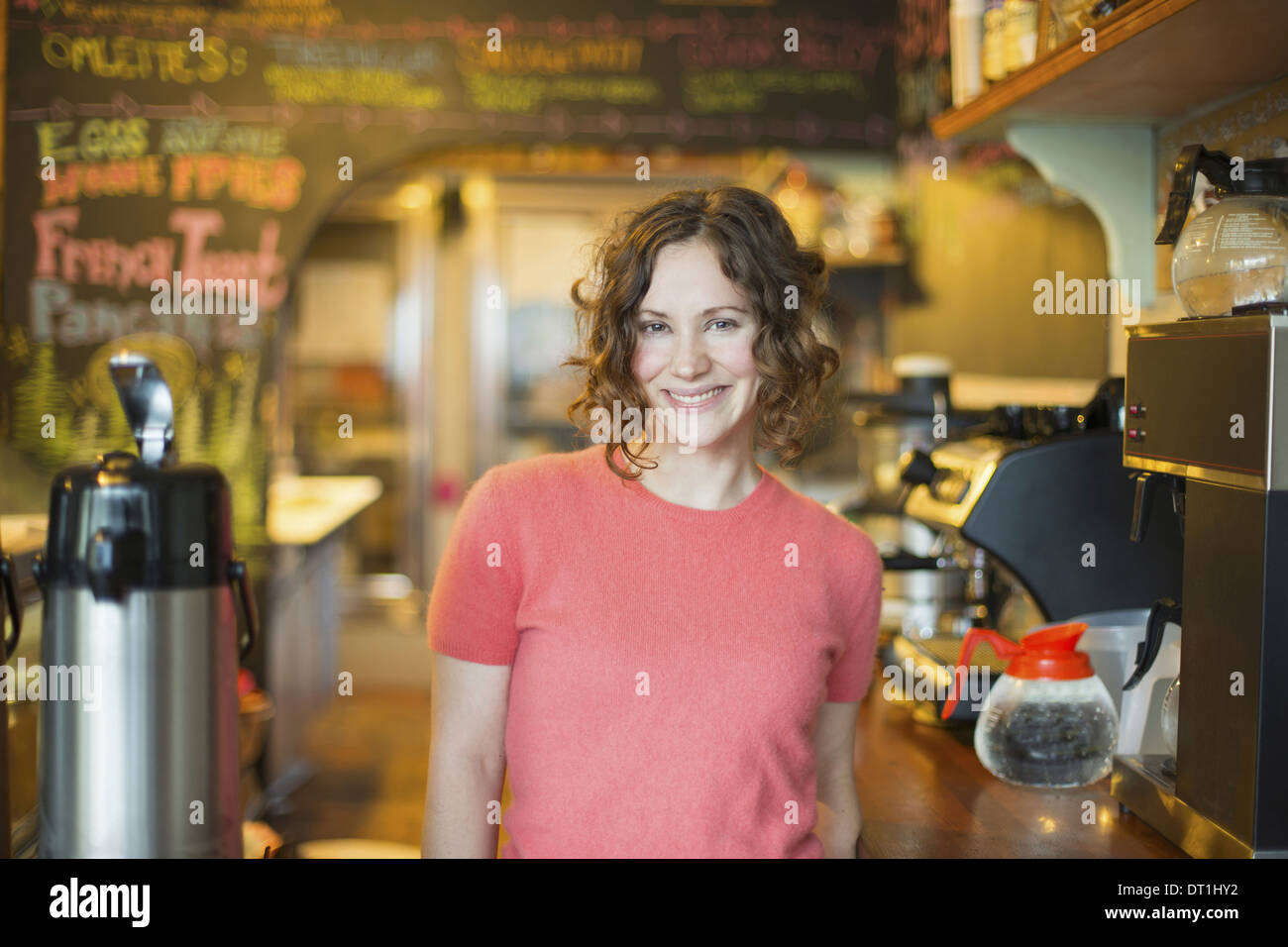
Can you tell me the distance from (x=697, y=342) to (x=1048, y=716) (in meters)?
0.66

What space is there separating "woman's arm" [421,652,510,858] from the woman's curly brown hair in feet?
0.94

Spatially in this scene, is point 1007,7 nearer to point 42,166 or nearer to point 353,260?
point 42,166

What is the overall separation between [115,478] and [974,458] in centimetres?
121

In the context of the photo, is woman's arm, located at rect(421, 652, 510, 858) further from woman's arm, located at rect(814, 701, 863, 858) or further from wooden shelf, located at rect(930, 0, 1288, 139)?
wooden shelf, located at rect(930, 0, 1288, 139)

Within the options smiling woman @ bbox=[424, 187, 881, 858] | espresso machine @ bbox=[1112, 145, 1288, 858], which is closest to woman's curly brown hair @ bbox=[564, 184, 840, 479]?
smiling woman @ bbox=[424, 187, 881, 858]

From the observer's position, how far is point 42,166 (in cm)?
296

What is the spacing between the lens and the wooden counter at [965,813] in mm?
1347

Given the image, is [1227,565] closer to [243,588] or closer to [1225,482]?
[1225,482]

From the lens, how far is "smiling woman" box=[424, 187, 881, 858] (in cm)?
130

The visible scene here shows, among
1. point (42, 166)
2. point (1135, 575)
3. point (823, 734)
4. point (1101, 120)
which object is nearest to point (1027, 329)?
point (1101, 120)

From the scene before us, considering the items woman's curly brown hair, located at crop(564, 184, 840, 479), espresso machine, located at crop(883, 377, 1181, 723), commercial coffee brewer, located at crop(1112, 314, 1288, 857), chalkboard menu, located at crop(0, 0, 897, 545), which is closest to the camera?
commercial coffee brewer, located at crop(1112, 314, 1288, 857)

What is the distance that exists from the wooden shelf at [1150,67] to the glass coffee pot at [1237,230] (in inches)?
6.2

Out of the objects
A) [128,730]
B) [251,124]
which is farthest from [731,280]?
[251,124]
